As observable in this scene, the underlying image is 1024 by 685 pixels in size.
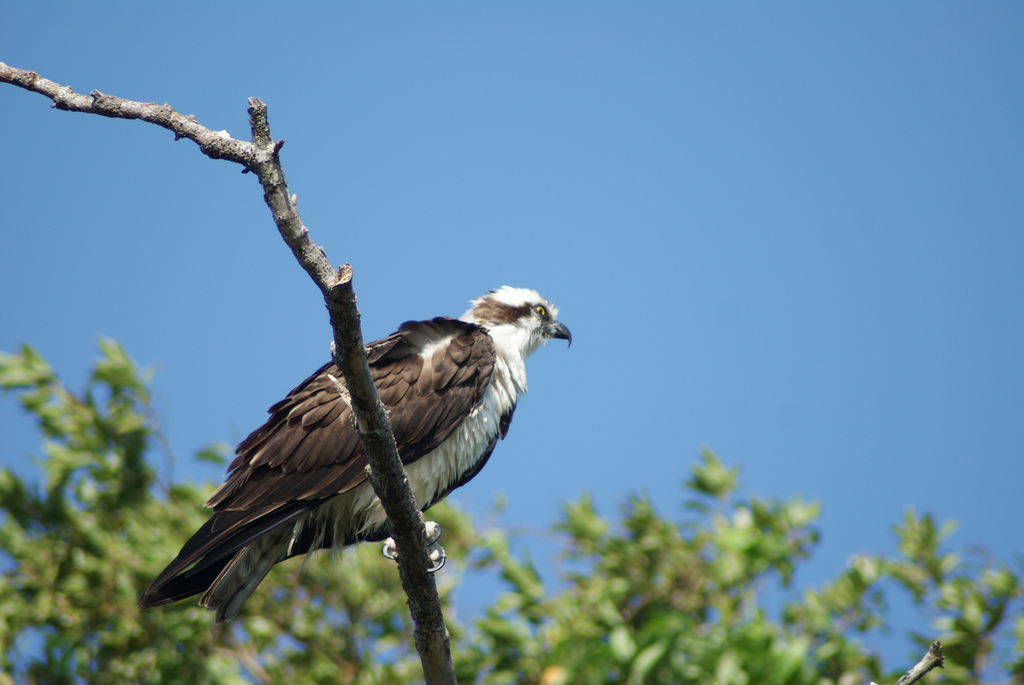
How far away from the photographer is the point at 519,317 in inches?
253

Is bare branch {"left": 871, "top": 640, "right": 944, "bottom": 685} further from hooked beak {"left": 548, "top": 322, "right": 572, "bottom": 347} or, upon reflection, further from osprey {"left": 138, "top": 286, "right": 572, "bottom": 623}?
hooked beak {"left": 548, "top": 322, "right": 572, "bottom": 347}

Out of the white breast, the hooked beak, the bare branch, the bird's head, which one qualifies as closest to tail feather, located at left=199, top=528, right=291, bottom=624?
the white breast

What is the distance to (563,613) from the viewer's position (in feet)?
19.1

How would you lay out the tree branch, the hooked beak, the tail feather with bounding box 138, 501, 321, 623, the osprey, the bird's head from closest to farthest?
the tree branch
the tail feather with bounding box 138, 501, 321, 623
the osprey
the bird's head
the hooked beak

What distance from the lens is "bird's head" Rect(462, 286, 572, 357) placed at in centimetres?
622

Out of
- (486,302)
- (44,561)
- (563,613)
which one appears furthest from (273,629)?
(486,302)

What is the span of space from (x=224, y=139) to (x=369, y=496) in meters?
2.69

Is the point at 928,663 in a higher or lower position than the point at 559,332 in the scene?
lower

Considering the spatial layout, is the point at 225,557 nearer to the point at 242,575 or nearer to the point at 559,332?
the point at 242,575

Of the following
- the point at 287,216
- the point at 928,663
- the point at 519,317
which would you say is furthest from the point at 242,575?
the point at 928,663

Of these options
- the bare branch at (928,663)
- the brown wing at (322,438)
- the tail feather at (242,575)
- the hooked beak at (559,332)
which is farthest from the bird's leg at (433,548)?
the hooked beak at (559,332)

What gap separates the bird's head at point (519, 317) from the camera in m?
6.22

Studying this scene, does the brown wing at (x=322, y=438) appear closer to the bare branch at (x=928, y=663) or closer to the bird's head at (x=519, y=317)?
the bird's head at (x=519, y=317)

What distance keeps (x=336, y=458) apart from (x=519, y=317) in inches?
93.2
